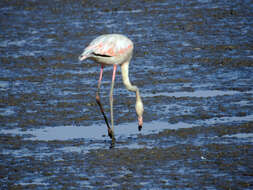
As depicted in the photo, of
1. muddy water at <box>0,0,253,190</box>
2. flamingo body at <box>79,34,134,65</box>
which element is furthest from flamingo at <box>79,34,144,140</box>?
muddy water at <box>0,0,253,190</box>

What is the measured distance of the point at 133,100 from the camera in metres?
11.0

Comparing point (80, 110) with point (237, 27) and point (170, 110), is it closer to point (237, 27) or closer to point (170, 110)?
point (170, 110)

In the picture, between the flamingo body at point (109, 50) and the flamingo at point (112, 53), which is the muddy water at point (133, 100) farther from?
the flamingo body at point (109, 50)

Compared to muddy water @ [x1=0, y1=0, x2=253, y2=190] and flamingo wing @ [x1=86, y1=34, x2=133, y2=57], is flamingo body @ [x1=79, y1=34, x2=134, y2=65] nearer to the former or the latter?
flamingo wing @ [x1=86, y1=34, x2=133, y2=57]

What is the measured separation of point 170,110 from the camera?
10.4m

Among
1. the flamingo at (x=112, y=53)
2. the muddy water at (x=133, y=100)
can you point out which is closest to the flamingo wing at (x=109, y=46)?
the flamingo at (x=112, y=53)

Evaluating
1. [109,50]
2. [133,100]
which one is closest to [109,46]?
[109,50]

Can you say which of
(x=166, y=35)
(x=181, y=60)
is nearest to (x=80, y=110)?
(x=181, y=60)

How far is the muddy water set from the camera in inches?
311

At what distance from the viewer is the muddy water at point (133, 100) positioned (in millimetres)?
7891

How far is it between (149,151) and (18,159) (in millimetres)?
1532

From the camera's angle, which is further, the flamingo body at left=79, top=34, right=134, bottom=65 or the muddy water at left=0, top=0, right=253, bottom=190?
the flamingo body at left=79, top=34, right=134, bottom=65

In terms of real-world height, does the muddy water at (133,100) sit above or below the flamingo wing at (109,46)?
below

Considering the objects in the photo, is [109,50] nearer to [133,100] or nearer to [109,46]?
[109,46]
